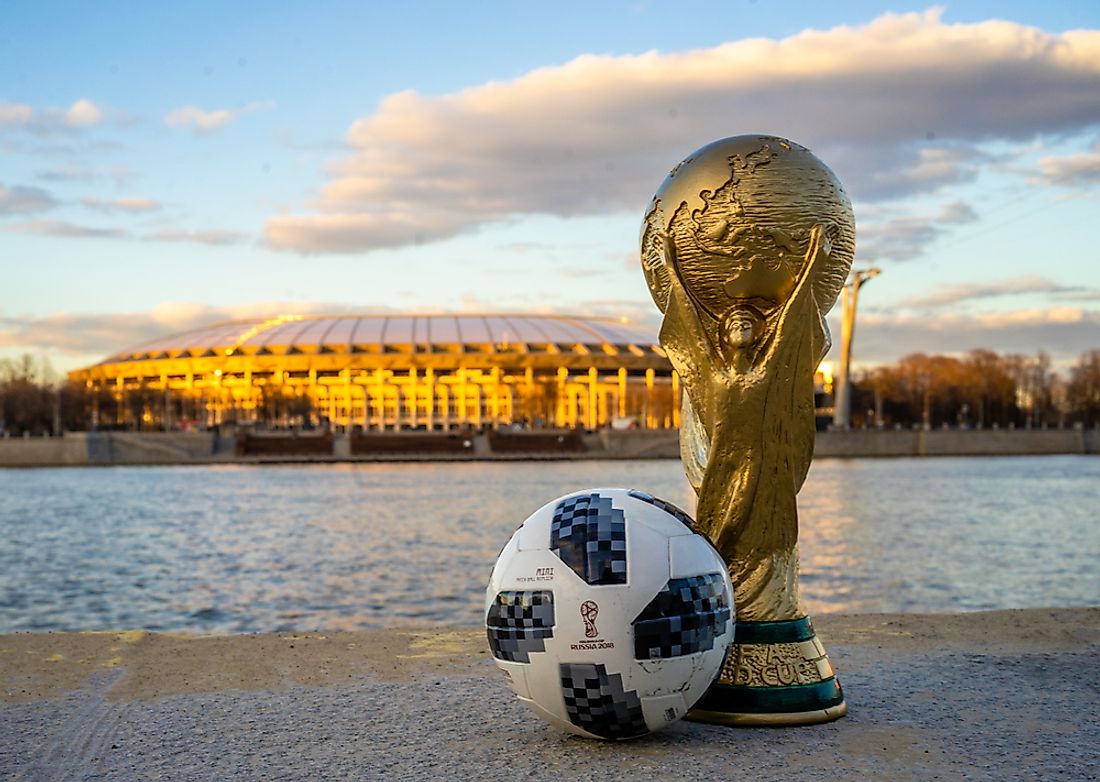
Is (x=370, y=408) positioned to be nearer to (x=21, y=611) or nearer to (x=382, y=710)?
(x=21, y=611)

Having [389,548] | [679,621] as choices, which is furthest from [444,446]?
[679,621]

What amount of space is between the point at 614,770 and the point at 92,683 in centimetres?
391

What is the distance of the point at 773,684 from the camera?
6266 millimetres

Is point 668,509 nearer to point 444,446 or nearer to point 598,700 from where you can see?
point 598,700

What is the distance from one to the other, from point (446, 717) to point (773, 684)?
1.72 meters

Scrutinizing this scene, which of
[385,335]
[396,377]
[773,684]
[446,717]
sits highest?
[385,335]

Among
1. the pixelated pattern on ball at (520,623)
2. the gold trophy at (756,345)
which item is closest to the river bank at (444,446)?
the gold trophy at (756,345)

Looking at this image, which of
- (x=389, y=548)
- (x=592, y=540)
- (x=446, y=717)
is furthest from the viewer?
(x=389, y=548)

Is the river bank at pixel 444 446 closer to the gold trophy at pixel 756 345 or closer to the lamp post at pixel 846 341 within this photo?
the lamp post at pixel 846 341

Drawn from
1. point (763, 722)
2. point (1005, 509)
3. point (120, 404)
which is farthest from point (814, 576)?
point (120, 404)

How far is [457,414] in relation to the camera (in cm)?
10931

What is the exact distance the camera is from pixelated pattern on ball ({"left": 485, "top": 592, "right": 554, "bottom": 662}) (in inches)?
214

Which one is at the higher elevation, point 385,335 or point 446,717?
point 385,335

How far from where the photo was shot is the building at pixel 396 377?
10019cm
